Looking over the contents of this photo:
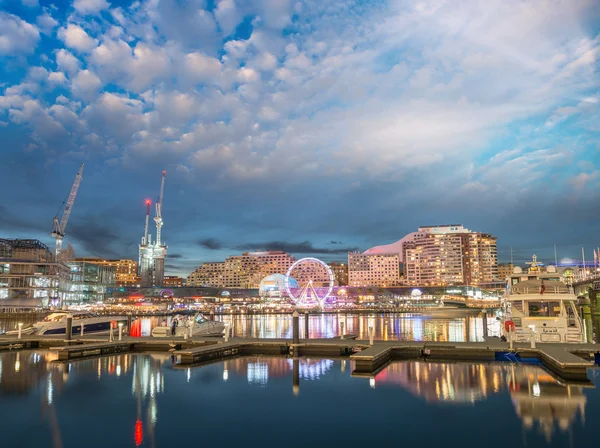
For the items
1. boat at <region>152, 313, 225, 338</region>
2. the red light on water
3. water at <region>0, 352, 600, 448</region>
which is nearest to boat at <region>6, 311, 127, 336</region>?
boat at <region>152, 313, 225, 338</region>

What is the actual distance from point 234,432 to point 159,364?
17846 mm

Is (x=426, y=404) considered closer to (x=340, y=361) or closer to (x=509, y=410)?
(x=509, y=410)

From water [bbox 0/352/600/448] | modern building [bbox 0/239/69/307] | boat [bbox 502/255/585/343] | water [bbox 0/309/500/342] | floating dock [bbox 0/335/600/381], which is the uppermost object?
modern building [bbox 0/239/69/307]

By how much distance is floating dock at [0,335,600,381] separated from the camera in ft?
102

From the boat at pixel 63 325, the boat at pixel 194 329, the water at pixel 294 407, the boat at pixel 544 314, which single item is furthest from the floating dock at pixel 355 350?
the boat at pixel 63 325

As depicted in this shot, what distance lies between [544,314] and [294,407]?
26.4 meters

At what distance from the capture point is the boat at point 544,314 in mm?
38312

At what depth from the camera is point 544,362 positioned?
1245 inches

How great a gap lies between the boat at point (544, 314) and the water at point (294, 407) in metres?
8.57

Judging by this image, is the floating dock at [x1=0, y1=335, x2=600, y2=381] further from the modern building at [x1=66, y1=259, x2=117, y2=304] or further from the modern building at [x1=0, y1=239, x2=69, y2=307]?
the modern building at [x1=66, y1=259, x2=117, y2=304]

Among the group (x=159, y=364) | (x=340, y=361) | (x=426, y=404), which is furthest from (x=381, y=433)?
(x=159, y=364)

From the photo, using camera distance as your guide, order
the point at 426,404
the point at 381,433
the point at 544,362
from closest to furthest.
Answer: the point at 381,433 < the point at 426,404 < the point at 544,362

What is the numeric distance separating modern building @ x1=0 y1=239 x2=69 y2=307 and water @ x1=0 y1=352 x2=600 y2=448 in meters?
118

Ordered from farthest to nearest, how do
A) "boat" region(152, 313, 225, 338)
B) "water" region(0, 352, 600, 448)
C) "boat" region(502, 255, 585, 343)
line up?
"boat" region(152, 313, 225, 338)
"boat" region(502, 255, 585, 343)
"water" region(0, 352, 600, 448)
